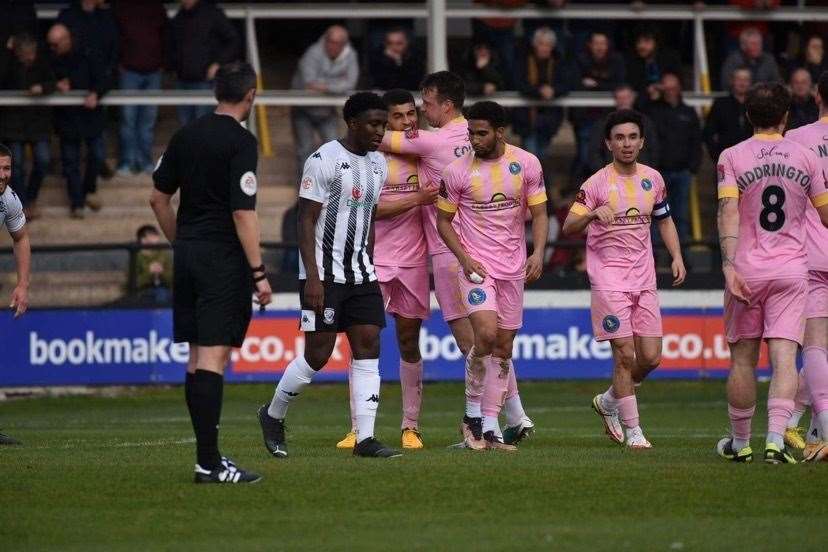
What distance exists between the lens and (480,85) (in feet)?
70.9

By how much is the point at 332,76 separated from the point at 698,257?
5254 millimetres

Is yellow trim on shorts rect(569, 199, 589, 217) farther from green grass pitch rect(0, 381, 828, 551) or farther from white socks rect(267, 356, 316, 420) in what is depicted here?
white socks rect(267, 356, 316, 420)

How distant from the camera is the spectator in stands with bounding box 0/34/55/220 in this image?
2108 cm

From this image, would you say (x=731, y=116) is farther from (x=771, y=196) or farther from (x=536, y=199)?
(x=771, y=196)

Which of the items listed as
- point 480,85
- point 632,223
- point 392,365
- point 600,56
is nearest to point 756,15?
point 600,56

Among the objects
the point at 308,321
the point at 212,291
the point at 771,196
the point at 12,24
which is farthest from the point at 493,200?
the point at 12,24

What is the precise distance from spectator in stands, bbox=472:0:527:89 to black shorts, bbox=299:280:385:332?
11.8 metres

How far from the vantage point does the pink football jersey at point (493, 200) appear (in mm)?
11430

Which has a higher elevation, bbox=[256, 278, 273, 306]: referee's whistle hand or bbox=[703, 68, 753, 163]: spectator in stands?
bbox=[703, 68, 753, 163]: spectator in stands

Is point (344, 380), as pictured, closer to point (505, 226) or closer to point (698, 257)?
point (698, 257)

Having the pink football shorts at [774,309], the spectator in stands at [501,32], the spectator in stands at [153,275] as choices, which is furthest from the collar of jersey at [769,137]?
the spectator in stands at [501,32]

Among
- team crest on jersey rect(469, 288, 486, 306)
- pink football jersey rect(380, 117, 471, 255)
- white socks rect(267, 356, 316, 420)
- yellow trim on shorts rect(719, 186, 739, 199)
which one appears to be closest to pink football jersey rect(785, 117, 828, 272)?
yellow trim on shorts rect(719, 186, 739, 199)

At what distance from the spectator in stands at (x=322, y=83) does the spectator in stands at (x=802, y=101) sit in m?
5.53

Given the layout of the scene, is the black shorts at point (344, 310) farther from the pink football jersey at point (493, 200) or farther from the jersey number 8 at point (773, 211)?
the jersey number 8 at point (773, 211)
